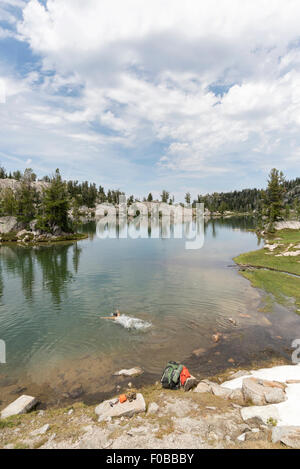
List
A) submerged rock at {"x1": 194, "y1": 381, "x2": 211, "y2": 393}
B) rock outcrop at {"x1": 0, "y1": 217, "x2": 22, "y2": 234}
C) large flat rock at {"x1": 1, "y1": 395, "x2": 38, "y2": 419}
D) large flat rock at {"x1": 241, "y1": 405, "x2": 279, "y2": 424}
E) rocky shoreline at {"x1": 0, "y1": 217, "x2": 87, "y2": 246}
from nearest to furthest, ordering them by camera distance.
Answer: large flat rock at {"x1": 241, "y1": 405, "x2": 279, "y2": 424}, large flat rock at {"x1": 1, "y1": 395, "x2": 38, "y2": 419}, submerged rock at {"x1": 194, "y1": 381, "x2": 211, "y2": 393}, rocky shoreline at {"x1": 0, "y1": 217, "x2": 87, "y2": 246}, rock outcrop at {"x1": 0, "y1": 217, "x2": 22, "y2": 234}

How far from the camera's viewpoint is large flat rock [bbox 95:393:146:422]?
37.2ft

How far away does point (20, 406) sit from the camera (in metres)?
12.7

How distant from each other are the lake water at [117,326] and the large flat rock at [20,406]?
968mm

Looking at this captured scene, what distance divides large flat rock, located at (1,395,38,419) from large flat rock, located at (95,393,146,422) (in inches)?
158

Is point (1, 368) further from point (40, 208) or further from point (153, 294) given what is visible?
point (40, 208)

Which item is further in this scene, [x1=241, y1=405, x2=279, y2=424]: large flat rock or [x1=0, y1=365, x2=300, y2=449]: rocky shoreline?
[x1=241, y1=405, x2=279, y2=424]: large flat rock

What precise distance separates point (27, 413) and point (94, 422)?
14.2 feet

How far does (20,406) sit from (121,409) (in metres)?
5.90

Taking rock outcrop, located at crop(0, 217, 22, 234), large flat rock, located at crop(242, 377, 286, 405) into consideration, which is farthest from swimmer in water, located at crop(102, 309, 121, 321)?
rock outcrop, located at crop(0, 217, 22, 234)

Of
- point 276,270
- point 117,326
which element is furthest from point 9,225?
point 276,270

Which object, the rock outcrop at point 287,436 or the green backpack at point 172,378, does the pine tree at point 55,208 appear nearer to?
the green backpack at point 172,378

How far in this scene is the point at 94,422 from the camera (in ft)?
36.3

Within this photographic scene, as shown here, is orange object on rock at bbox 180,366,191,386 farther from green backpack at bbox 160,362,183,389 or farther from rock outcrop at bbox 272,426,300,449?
rock outcrop at bbox 272,426,300,449

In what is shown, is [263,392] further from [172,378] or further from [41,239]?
[41,239]
